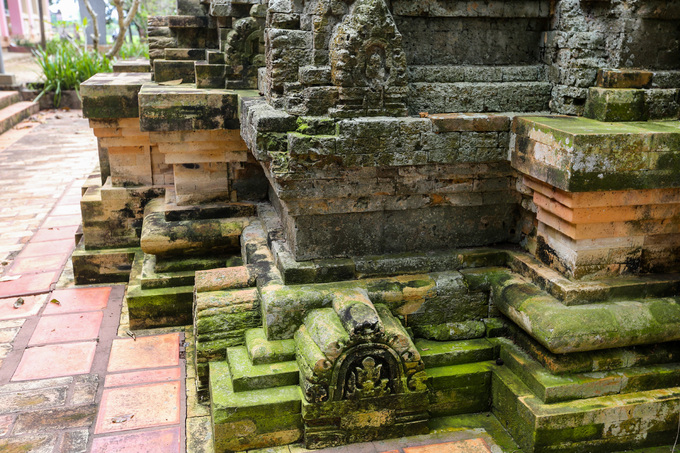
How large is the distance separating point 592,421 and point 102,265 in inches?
157

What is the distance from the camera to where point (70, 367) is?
387 centimetres

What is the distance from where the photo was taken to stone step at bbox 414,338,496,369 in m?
3.28

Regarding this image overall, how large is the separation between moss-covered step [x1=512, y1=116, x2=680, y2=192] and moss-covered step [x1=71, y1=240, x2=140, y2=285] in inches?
140

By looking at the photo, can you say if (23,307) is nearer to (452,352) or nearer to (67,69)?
Result: (452,352)

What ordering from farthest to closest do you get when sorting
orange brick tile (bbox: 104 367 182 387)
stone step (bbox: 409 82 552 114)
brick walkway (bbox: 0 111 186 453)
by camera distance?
orange brick tile (bbox: 104 367 182 387) → stone step (bbox: 409 82 552 114) → brick walkway (bbox: 0 111 186 453)

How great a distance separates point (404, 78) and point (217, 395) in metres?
1.96

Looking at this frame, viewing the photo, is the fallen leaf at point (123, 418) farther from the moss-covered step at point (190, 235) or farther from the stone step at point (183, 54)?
the stone step at point (183, 54)

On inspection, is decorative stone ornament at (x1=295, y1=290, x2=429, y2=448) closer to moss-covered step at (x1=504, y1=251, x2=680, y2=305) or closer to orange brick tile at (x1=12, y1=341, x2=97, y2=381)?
moss-covered step at (x1=504, y1=251, x2=680, y2=305)

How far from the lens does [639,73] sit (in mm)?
3340

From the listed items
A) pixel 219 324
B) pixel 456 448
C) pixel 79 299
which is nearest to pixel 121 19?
pixel 79 299

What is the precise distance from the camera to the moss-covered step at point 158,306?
14.0ft

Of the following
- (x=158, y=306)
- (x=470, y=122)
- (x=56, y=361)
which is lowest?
(x=56, y=361)

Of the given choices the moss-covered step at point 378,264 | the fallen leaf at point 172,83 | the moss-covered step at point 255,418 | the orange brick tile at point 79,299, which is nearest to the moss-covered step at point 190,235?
the orange brick tile at point 79,299

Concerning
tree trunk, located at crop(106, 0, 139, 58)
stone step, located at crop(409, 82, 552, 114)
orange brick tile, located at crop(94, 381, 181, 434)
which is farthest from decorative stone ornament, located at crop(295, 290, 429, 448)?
tree trunk, located at crop(106, 0, 139, 58)
